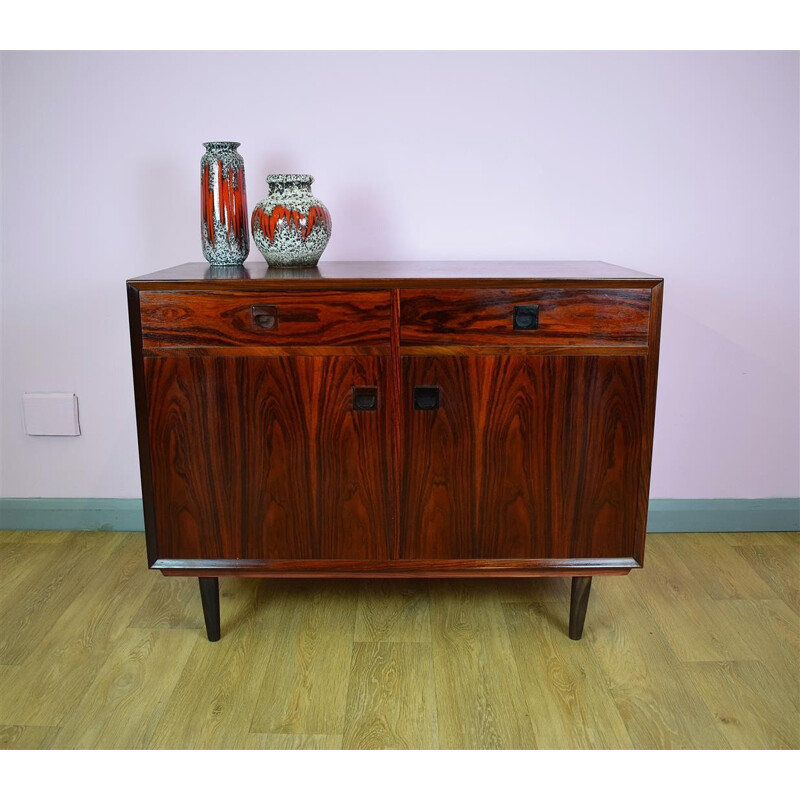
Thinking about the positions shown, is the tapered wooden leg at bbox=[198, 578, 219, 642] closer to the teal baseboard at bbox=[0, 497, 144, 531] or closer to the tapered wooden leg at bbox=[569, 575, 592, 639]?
the teal baseboard at bbox=[0, 497, 144, 531]

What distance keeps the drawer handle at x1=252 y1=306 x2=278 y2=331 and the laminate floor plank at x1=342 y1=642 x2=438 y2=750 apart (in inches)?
26.7

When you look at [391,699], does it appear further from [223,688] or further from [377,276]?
[377,276]

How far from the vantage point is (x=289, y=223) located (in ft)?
5.11

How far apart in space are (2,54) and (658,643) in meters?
2.06

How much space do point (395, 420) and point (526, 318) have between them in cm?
31

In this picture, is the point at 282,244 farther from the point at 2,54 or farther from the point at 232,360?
the point at 2,54

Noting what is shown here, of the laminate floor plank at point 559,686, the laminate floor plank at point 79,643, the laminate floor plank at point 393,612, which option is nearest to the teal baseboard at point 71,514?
the laminate floor plank at point 79,643

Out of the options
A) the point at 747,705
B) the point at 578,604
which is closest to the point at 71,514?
the point at 578,604

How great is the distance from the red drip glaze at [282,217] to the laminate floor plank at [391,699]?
0.86 metres

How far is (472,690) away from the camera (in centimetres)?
141

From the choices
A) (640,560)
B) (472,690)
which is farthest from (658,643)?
(472,690)

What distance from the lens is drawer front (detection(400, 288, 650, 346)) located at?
4.56ft

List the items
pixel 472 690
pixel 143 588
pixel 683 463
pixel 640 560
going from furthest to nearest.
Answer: pixel 683 463 → pixel 143 588 → pixel 640 560 → pixel 472 690

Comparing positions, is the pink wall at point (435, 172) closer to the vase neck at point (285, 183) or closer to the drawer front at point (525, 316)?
the vase neck at point (285, 183)
